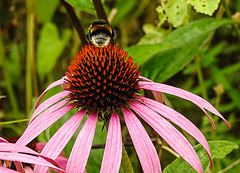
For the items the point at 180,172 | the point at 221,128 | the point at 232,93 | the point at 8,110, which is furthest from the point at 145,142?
the point at 8,110

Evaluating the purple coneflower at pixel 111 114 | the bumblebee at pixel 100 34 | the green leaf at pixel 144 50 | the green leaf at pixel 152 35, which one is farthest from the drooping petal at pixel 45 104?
the green leaf at pixel 152 35

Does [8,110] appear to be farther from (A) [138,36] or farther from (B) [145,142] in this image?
(B) [145,142]

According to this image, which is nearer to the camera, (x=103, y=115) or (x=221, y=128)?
(x=103, y=115)

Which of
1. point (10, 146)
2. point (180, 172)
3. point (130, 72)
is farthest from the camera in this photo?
point (130, 72)

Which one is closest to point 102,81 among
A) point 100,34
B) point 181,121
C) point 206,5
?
point 100,34

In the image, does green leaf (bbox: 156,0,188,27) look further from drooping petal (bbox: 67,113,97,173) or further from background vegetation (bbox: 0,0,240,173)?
drooping petal (bbox: 67,113,97,173)

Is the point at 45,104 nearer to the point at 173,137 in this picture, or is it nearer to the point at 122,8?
Answer: the point at 173,137
